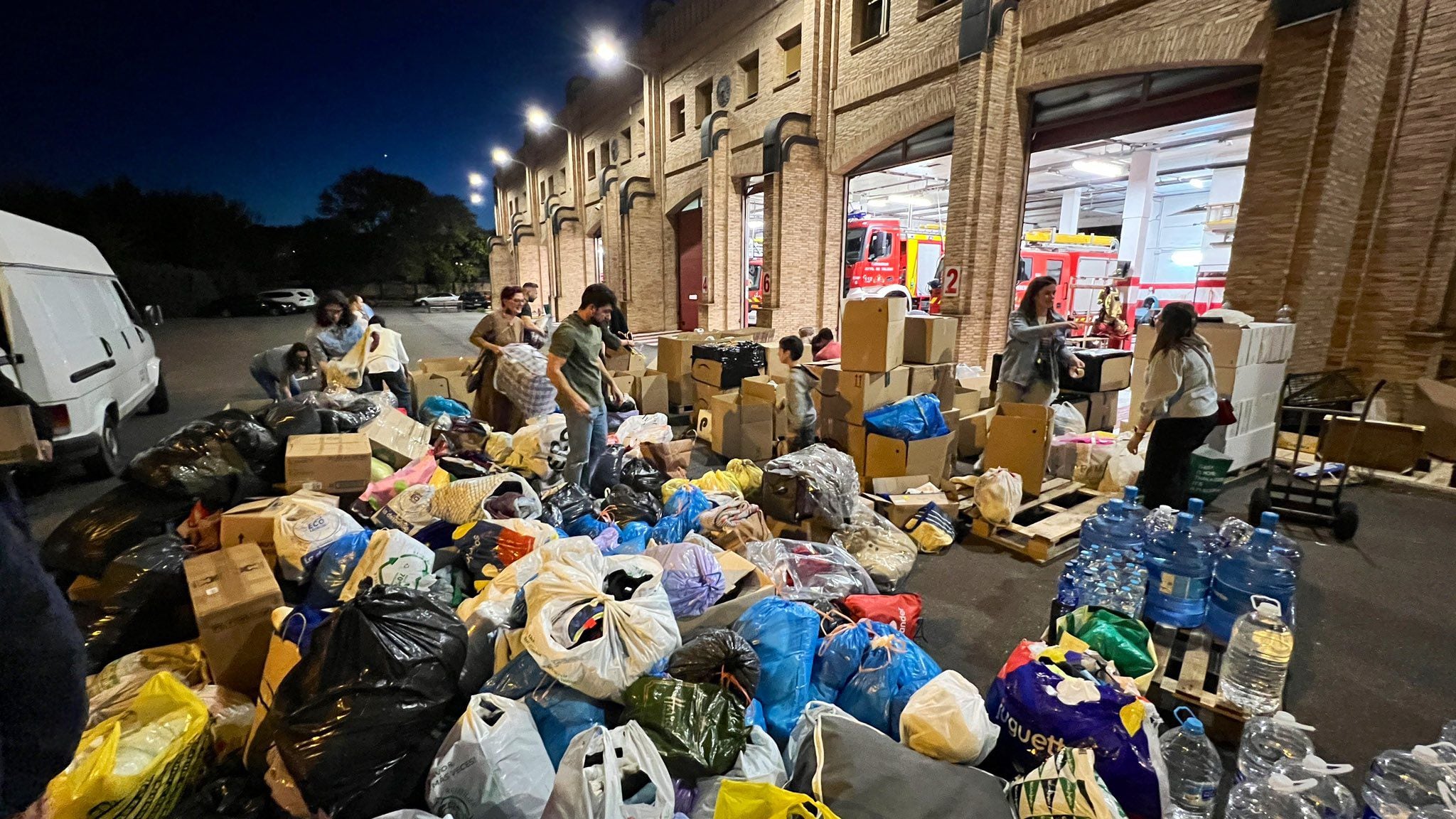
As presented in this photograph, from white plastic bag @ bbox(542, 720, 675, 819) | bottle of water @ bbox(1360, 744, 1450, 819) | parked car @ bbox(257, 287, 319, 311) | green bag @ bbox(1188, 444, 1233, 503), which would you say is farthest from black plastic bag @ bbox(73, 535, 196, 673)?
parked car @ bbox(257, 287, 319, 311)

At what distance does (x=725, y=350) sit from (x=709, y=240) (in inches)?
311

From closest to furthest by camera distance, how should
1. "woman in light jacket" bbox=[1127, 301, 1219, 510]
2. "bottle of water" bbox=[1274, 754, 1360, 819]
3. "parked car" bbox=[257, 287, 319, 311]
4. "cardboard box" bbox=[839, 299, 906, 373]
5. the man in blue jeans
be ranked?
1. "bottle of water" bbox=[1274, 754, 1360, 819]
2. "woman in light jacket" bbox=[1127, 301, 1219, 510]
3. the man in blue jeans
4. "cardboard box" bbox=[839, 299, 906, 373]
5. "parked car" bbox=[257, 287, 319, 311]

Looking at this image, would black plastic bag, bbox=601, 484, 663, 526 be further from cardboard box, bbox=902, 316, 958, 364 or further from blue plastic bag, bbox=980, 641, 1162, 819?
cardboard box, bbox=902, 316, 958, 364

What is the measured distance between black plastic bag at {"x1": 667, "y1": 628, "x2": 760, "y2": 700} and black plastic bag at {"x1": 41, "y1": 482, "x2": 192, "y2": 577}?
2.68m

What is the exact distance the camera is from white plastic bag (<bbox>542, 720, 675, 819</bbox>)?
1.39m

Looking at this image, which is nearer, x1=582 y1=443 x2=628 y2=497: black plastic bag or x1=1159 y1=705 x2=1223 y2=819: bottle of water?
x1=1159 y1=705 x2=1223 y2=819: bottle of water

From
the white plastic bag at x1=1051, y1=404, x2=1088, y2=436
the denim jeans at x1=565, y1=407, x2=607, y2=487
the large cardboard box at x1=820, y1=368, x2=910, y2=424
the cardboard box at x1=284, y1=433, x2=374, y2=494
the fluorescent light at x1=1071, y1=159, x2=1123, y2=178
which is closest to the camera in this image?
the cardboard box at x1=284, y1=433, x2=374, y2=494

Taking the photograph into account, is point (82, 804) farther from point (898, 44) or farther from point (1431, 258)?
point (898, 44)

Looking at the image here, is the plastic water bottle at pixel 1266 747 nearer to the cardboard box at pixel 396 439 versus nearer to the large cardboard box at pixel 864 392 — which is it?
the large cardboard box at pixel 864 392

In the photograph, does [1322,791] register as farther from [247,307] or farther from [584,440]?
[247,307]

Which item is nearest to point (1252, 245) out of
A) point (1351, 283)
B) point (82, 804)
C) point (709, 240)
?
point (1351, 283)

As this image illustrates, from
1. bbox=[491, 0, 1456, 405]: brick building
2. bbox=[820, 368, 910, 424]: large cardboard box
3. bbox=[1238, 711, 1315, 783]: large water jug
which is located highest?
bbox=[491, 0, 1456, 405]: brick building

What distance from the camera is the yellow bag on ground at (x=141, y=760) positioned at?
4.99 feet

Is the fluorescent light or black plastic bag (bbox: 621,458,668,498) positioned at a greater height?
the fluorescent light
